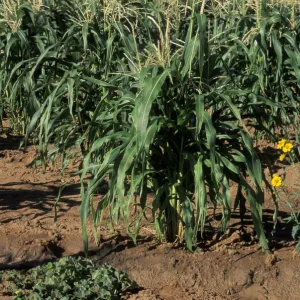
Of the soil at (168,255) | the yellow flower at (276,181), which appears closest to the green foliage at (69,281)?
the soil at (168,255)

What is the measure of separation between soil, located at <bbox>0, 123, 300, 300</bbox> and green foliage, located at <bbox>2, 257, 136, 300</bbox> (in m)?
0.20

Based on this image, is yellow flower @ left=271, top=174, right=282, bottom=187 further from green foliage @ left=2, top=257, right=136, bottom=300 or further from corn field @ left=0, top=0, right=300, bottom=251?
green foliage @ left=2, top=257, right=136, bottom=300

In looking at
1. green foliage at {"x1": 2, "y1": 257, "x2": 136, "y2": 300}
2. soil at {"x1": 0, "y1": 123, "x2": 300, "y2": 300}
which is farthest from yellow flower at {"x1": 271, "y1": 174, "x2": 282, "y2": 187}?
green foliage at {"x1": 2, "y1": 257, "x2": 136, "y2": 300}

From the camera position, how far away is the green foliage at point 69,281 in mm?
4957

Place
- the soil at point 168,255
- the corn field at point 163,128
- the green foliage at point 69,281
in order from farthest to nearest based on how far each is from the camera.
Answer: the soil at point 168,255
the corn field at point 163,128
the green foliage at point 69,281

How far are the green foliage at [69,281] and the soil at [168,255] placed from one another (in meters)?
0.20

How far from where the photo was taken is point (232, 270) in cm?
550

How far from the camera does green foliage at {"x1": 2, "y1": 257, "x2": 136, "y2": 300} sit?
496 centimetres

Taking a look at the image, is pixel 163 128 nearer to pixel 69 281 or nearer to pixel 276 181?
pixel 276 181

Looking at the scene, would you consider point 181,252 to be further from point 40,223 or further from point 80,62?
point 80,62

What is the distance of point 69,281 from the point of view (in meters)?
5.06

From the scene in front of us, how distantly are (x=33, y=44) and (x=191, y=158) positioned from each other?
3.42 meters

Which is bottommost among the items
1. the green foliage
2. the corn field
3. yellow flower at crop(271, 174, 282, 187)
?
the green foliage

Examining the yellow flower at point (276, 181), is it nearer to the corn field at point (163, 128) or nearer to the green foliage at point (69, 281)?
the corn field at point (163, 128)
